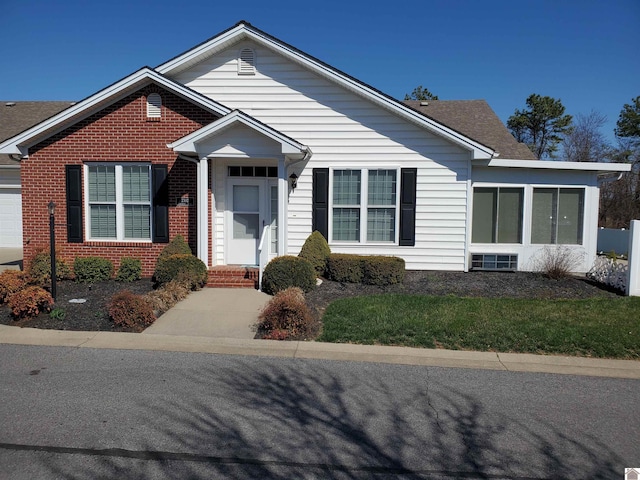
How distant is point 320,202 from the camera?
12.3m

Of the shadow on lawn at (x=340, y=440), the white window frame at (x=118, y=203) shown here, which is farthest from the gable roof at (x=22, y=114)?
the shadow on lawn at (x=340, y=440)

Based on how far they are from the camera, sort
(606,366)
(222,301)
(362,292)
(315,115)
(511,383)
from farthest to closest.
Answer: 1. (315,115)
2. (362,292)
3. (222,301)
4. (606,366)
5. (511,383)

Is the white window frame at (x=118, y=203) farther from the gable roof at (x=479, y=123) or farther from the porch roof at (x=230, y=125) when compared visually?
the gable roof at (x=479, y=123)

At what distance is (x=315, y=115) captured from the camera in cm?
1230

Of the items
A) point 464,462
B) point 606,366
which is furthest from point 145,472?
point 606,366

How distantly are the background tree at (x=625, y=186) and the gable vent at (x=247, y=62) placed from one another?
28957 millimetres

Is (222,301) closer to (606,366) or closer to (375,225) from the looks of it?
(375,225)

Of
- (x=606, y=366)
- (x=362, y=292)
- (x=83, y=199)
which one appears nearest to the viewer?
(x=606, y=366)

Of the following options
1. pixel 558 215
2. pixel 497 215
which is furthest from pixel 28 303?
pixel 558 215

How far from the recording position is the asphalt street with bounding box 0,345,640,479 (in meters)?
3.69

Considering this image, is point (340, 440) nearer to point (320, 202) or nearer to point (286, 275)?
point (286, 275)

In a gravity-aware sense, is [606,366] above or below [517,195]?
below

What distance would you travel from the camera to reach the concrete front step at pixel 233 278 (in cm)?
1064

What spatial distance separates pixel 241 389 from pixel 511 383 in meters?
3.12
